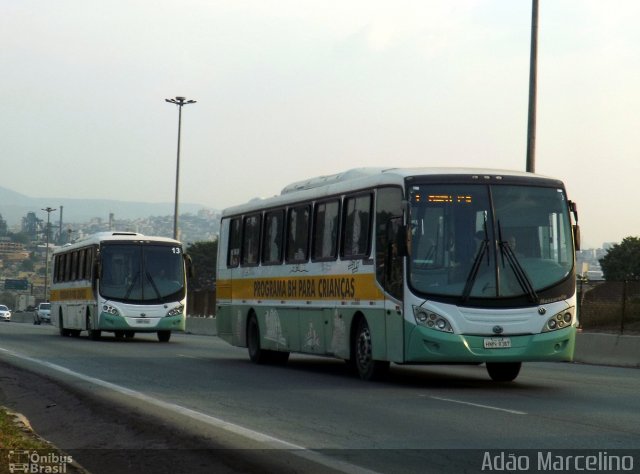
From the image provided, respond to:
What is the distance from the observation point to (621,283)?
2900 cm

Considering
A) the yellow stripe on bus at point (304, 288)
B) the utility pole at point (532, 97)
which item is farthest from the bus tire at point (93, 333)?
the utility pole at point (532, 97)

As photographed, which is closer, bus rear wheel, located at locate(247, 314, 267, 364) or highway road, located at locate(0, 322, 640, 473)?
highway road, located at locate(0, 322, 640, 473)

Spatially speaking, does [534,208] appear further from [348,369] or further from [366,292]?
[348,369]

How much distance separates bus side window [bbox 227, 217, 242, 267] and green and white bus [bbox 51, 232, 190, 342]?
10780 millimetres

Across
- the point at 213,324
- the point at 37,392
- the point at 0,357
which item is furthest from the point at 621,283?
the point at 213,324

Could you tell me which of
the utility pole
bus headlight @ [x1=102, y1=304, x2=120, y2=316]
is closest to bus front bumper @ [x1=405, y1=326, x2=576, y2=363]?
the utility pole

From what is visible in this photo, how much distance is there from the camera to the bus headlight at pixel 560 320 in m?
18.2

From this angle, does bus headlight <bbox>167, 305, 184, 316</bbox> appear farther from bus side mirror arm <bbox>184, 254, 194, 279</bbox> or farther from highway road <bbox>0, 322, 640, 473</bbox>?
highway road <bbox>0, 322, 640, 473</bbox>

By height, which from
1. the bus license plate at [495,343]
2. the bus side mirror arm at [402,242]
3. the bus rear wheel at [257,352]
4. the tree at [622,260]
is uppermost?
the tree at [622,260]

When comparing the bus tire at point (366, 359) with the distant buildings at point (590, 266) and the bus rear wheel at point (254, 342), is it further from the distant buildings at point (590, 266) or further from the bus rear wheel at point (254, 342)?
the bus rear wheel at point (254, 342)

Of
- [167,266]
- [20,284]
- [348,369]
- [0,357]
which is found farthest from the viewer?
[20,284]

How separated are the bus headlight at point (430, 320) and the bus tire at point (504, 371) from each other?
2.29 m

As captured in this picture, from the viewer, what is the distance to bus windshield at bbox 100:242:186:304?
38.7m

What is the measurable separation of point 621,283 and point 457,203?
1150 centimetres
